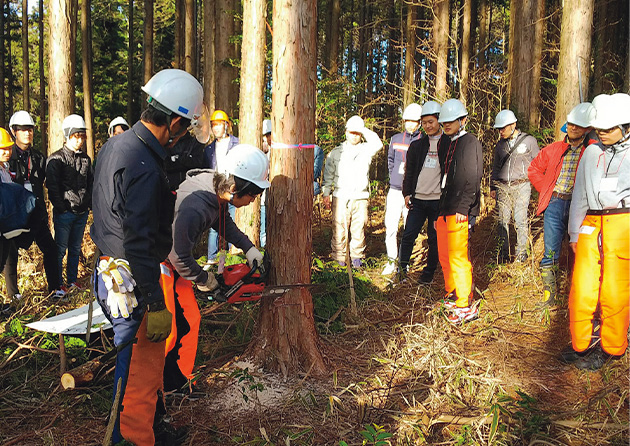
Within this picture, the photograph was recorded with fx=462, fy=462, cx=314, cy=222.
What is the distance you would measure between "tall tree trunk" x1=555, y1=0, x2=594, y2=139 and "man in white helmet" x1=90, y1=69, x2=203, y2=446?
5.95 meters

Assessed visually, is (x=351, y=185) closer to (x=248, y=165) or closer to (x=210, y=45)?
(x=248, y=165)

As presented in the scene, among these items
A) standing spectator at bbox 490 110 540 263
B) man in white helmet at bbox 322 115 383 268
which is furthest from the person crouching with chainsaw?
standing spectator at bbox 490 110 540 263

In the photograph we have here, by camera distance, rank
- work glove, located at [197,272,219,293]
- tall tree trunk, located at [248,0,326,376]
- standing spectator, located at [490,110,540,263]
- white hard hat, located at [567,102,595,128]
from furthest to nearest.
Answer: standing spectator, located at [490,110,540,263]
white hard hat, located at [567,102,595,128]
tall tree trunk, located at [248,0,326,376]
work glove, located at [197,272,219,293]

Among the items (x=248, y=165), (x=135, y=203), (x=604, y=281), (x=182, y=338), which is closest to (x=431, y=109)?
(x=604, y=281)

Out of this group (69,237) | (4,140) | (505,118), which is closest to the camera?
(4,140)

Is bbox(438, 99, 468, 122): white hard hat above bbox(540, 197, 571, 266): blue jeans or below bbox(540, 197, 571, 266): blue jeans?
above

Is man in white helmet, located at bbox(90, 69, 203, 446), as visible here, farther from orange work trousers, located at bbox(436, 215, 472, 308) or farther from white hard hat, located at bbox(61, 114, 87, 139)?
white hard hat, located at bbox(61, 114, 87, 139)

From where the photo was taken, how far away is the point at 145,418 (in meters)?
2.65

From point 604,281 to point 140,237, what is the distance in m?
3.55

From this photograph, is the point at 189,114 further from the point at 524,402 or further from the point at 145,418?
the point at 524,402

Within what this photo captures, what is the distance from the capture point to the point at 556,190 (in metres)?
5.20

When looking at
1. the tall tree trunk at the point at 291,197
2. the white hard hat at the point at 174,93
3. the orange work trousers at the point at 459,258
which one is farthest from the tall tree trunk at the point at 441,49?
the white hard hat at the point at 174,93

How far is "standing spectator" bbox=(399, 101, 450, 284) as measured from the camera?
5656mm

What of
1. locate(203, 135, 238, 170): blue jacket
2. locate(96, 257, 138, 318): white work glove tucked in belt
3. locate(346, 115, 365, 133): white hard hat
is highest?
locate(346, 115, 365, 133): white hard hat
